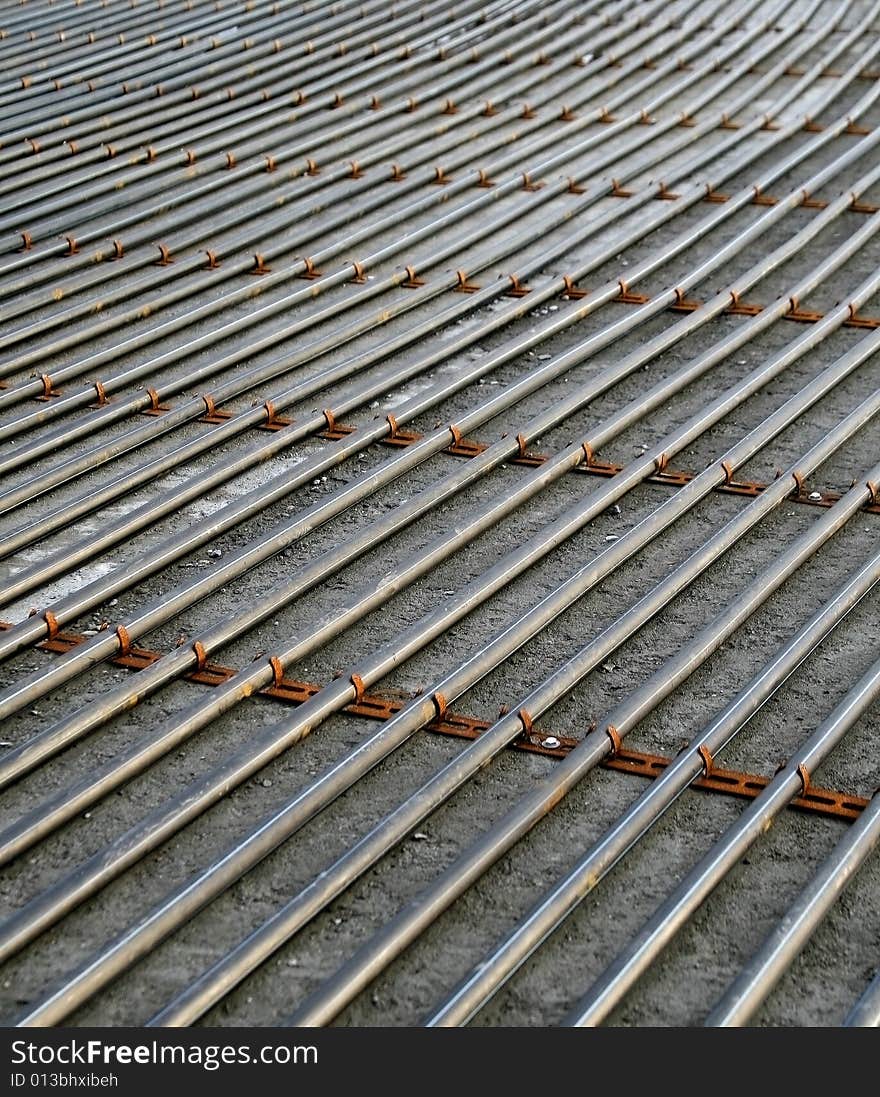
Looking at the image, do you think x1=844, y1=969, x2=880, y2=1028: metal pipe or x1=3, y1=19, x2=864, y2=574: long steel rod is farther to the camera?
x1=3, y1=19, x2=864, y2=574: long steel rod

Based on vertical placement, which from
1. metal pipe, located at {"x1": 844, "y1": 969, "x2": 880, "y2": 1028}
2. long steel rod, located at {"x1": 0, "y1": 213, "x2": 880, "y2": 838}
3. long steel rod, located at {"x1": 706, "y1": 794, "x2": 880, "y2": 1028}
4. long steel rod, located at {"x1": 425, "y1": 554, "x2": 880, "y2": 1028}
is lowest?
metal pipe, located at {"x1": 844, "y1": 969, "x2": 880, "y2": 1028}

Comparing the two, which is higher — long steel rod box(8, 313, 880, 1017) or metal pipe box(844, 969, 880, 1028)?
long steel rod box(8, 313, 880, 1017)

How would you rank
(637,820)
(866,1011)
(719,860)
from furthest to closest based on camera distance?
(637,820)
(719,860)
(866,1011)

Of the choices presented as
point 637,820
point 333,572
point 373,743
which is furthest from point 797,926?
point 333,572

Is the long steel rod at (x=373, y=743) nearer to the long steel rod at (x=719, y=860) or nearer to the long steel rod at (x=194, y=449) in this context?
the long steel rod at (x=719, y=860)

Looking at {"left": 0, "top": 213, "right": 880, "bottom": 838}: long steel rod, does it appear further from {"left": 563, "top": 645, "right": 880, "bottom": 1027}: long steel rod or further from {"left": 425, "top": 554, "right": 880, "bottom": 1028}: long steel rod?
{"left": 563, "top": 645, "right": 880, "bottom": 1027}: long steel rod

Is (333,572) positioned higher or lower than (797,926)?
higher

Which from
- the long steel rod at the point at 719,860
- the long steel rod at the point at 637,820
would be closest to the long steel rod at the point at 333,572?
the long steel rod at the point at 637,820

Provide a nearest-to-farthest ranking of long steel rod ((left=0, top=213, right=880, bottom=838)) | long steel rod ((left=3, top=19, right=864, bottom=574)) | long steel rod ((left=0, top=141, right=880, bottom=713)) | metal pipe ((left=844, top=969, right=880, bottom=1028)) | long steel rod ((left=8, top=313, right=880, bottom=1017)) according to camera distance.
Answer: metal pipe ((left=844, top=969, right=880, bottom=1028))
long steel rod ((left=8, top=313, right=880, bottom=1017))
long steel rod ((left=0, top=213, right=880, bottom=838))
long steel rod ((left=0, top=141, right=880, bottom=713))
long steel rod ((left=3, top=19, right=864, bottom=574))

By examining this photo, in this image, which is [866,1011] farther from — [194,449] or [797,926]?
[194,449]

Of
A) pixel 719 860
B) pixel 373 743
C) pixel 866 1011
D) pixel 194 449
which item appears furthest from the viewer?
pixel 194 449

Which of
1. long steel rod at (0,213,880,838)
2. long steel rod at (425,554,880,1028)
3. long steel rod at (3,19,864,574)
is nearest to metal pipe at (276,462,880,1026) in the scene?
long steel rod at (425,554,880,1028)

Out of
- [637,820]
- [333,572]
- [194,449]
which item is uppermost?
[194,449]
